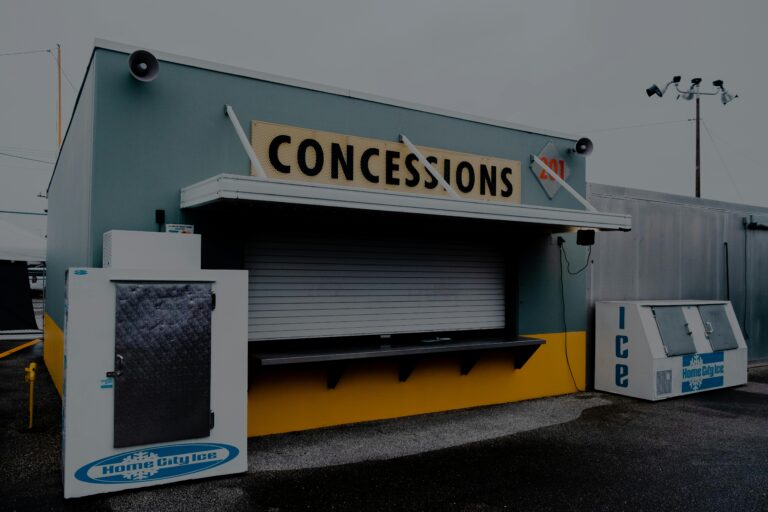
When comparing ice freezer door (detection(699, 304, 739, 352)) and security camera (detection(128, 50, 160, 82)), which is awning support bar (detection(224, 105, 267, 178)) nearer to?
security camera (detection(128, 50, 160, 82))

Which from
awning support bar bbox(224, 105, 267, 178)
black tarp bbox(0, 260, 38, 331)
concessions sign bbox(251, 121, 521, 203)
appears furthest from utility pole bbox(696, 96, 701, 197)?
black tarp bbox(0, 260, 38, 331)

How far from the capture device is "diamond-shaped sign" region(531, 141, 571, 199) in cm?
847

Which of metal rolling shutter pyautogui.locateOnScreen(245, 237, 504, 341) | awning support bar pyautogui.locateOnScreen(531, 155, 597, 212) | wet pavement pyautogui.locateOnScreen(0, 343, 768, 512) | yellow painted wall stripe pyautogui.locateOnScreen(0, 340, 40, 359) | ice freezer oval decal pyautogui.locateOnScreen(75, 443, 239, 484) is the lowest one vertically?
yellow painted wall stripe pyautogui.locateOnScreen(0, 340, 40, 359)

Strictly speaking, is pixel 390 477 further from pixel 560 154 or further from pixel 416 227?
pixel 560 154

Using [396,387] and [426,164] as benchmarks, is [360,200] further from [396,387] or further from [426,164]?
[396,387]

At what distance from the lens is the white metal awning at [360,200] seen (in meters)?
4.84

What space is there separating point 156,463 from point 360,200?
2.84m

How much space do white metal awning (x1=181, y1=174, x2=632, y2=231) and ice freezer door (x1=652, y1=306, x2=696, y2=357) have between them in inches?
94.7

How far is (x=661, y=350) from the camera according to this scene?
26.7 ft

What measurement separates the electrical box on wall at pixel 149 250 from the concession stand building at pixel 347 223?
376 millimetres

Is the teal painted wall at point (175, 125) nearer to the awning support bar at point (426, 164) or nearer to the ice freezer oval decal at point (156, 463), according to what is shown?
the awning support bar at point (426, 164)

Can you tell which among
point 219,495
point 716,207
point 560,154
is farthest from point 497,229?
point 716,207

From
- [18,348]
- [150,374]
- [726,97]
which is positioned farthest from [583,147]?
[18,348]

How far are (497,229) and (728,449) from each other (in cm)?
361
